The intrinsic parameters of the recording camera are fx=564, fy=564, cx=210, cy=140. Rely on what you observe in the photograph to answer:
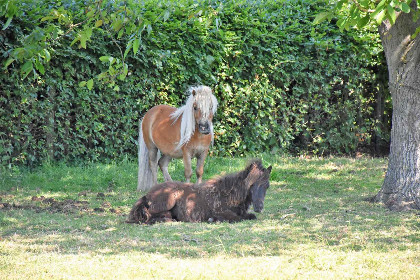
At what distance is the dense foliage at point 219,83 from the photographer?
11047 millimetres

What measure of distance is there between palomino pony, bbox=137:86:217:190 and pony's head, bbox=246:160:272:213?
201cm

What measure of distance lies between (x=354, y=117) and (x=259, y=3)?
3841mm

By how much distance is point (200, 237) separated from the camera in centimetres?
648

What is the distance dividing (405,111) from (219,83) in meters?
5.49

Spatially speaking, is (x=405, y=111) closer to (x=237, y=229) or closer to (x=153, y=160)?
(x=237, y=229)

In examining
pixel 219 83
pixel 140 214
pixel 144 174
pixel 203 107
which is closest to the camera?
pixel 140 214

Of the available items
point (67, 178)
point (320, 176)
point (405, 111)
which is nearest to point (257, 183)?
point (405, 111)

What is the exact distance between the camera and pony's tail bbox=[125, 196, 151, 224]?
737cm

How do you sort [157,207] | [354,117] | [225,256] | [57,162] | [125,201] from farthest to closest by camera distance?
[354,117] < [57,162] < [125,201] < [157,207] < [225,256]

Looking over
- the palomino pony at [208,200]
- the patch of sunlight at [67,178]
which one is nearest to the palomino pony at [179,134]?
the patch of sunlight at [67,178]

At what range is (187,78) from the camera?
41.2ft

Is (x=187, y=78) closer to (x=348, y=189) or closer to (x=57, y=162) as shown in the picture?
(x=57, y=162)

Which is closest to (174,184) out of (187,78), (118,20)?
(118,20)

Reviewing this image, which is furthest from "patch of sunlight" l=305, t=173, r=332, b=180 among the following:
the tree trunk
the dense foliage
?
the tree trunk
